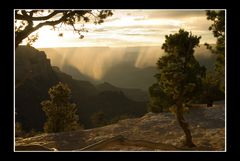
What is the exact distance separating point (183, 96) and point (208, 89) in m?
1.82

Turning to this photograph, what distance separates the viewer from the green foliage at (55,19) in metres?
10.1

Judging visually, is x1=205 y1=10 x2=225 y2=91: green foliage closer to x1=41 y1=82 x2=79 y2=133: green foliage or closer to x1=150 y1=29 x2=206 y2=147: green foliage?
x1=150 y1=29 x2=206 y2=147: green foliage

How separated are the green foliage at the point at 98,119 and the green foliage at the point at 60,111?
0.91 m

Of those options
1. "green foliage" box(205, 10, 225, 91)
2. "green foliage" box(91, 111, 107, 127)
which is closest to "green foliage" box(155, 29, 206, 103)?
"green foliage" box(205, 10, 225, 91)

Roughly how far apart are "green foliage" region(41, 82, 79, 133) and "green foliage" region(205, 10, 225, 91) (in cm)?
727

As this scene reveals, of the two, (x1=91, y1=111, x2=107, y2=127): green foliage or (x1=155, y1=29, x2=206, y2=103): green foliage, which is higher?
(x1=155, y1=29, x2=206, y2=103): green foliage

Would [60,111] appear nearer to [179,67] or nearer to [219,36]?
[179,67]

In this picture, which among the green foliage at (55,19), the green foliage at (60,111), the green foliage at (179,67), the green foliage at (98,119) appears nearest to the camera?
the green foliage at (55,19)

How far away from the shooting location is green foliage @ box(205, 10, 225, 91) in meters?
13.1

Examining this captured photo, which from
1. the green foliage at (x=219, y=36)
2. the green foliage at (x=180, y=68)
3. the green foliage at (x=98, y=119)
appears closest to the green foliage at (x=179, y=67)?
the green foliage at (x=180, y=68)

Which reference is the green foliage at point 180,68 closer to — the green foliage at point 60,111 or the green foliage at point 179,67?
the green foliage at point 179,67

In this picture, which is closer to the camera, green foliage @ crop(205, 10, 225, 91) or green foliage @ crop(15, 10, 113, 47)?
green foliage @ crop(15, 10, 113, 47)

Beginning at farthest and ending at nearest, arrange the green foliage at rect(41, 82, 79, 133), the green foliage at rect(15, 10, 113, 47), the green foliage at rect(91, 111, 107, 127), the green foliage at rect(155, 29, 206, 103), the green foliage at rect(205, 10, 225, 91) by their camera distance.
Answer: the green foliage at rect(41, 82, 79, 133)
the green foliage at rect(91, 111, 107, 127)
the green foliage at rect(155, 29, 206, 103)
the green foliage at rect(205, 10, 225, 91)
the green foliage at rect(15, 10, 113, 47)
